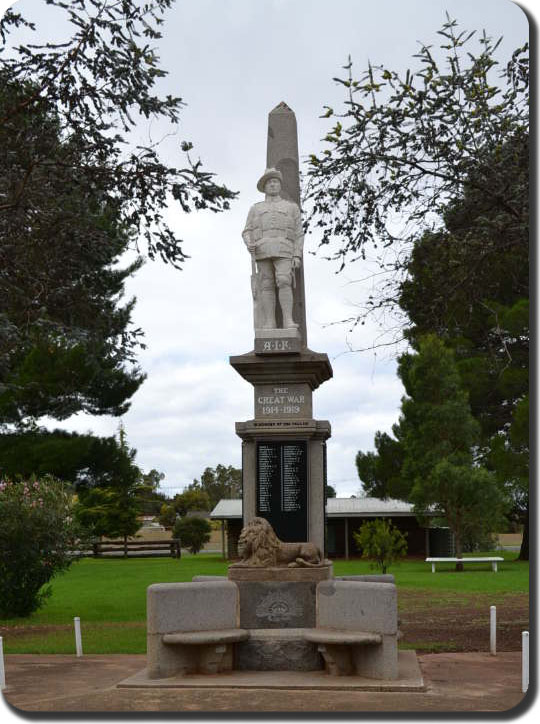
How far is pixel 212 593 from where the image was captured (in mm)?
→ 11188

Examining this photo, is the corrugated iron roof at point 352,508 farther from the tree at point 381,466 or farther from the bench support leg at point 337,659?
the bench support leg at point 337,659

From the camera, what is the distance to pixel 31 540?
19344 millimetres

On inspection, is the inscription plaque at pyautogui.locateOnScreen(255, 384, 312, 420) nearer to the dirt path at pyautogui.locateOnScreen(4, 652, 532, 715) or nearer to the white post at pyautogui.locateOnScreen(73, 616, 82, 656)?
the dirt path at pyautogui.locateOnScreen(4, 652, 532, 715)

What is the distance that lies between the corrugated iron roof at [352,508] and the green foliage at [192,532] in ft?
13.4

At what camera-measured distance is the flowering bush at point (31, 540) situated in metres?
19.3

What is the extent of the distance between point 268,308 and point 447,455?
2378 cm

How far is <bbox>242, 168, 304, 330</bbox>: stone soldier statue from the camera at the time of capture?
12797 millimetres

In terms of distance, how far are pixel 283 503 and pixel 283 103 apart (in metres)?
5.26

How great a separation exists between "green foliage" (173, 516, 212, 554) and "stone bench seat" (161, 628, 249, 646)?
124 feet

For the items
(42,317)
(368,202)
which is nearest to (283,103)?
(368,202)

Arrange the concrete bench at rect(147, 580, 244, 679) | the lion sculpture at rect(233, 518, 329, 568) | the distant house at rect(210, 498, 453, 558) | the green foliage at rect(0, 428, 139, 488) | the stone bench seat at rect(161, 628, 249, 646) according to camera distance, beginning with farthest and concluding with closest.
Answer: the distant house at rect(210, 498, 453, 558)
the green foliage at rect(0, 428, 139, 488)
the lion sculpture at rect(233, 518, 329, 568)
the concrete bench at rect(147, 580, 244, 679)
the stone bench seat at rect(161, 628, 249, 646)

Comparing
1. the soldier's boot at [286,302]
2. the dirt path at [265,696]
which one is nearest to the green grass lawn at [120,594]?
the dirt path at [265,696]

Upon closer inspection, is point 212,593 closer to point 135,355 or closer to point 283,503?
point 283,503

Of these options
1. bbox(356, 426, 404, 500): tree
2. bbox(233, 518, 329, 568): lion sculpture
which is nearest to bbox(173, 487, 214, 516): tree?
bbox(356, 426, 404, 500): tree
